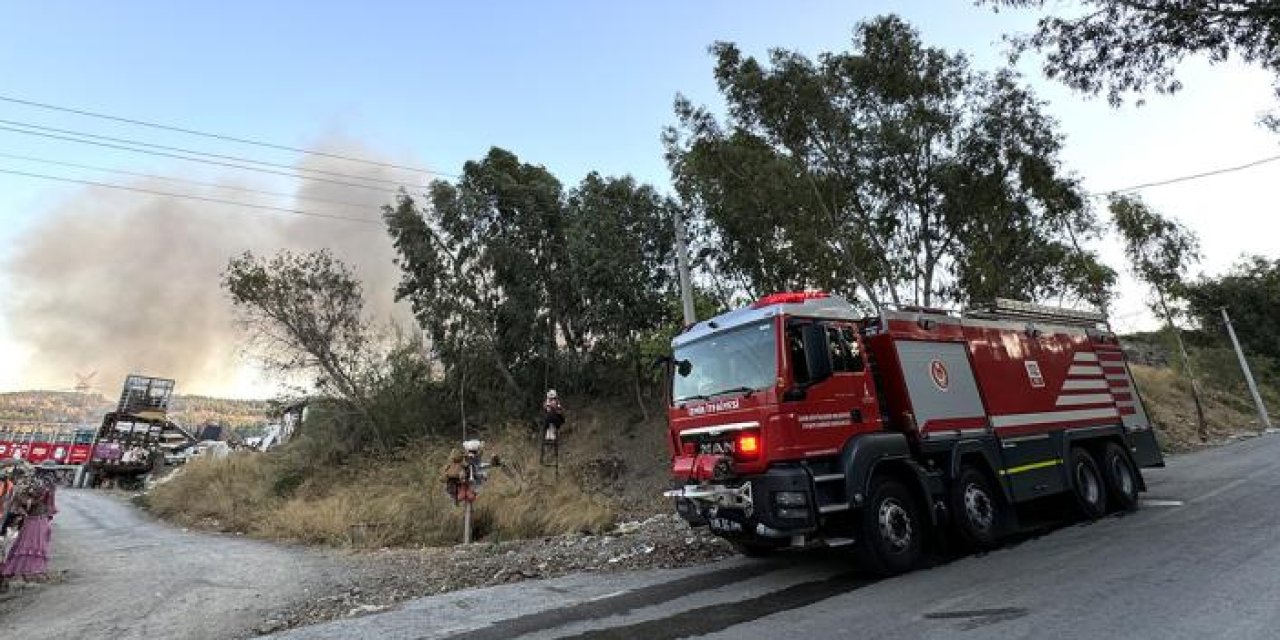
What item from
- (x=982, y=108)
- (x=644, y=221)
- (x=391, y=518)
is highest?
(x=644, y=221)

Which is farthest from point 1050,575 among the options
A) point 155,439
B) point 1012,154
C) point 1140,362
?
point 155,439

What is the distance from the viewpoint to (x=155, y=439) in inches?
2109

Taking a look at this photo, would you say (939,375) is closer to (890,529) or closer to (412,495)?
(890,529)

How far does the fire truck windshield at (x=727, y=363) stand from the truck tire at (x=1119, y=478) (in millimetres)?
6688

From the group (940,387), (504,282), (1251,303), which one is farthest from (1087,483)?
(1251,303)

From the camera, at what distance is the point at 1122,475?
10672 millimetres

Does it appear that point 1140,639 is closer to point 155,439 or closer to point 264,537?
point 264,537

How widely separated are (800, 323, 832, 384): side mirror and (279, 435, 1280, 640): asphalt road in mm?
2099

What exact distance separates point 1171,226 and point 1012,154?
1808 centimetres

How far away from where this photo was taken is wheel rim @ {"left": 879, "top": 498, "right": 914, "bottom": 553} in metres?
7.25

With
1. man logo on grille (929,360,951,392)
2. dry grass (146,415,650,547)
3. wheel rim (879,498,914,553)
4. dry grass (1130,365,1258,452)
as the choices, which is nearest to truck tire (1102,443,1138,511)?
man logo on grille (929,360,951,392)

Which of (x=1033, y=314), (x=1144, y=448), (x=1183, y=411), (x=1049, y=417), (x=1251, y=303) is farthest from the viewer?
(x=1251, y=303)

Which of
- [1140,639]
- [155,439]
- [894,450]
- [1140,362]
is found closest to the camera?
[1140,639]

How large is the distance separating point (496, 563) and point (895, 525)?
506 cm
